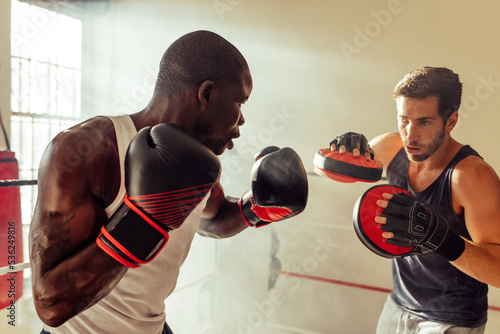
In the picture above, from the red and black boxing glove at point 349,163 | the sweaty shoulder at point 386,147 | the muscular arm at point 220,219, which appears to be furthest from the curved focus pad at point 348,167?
the muscular arm at point 220,219

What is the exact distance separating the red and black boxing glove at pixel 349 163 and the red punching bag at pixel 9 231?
67.2 inches

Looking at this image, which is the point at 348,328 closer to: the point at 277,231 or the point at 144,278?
the point at 277,231

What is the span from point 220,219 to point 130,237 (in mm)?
619

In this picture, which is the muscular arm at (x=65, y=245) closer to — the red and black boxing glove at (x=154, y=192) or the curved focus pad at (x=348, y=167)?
the red and black boxing glove at (x=154, y=192)

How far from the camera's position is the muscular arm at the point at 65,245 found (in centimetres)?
68

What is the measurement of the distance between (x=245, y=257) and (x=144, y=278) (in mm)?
1647

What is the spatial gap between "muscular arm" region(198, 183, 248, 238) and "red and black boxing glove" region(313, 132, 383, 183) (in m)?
0.43

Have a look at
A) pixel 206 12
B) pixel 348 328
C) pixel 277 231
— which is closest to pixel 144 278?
pixel 277 231

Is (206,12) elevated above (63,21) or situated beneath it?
elevated above

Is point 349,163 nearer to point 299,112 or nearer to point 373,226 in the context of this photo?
point 373,226

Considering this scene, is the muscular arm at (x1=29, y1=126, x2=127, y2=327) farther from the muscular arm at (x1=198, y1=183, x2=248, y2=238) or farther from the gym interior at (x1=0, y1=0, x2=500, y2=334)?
the gym interior at (x1=0, y1=0, x2=500, y2=334)

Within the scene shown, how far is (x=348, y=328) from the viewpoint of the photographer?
302 centimetres

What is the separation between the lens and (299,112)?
10.8ft

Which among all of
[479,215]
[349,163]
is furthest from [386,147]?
[479,215]
